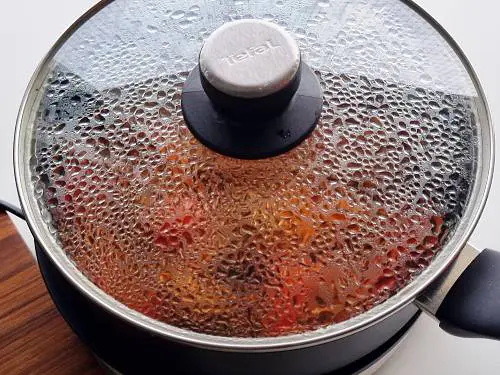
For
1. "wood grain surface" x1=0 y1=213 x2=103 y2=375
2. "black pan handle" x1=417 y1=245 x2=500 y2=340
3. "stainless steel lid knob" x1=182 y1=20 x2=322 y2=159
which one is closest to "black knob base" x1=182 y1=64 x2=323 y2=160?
"stainless steel lid knob" x1=182 y1=20 x2=322 y2=159

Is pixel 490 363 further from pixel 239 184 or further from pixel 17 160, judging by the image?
pixel 17 160

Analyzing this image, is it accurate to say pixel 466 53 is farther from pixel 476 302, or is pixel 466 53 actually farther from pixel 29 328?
pixel 29 328

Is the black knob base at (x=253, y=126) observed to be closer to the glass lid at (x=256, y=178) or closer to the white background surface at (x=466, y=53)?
the glass lid at (x=256, y=178)

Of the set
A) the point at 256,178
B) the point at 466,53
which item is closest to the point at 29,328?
the point at 256,178

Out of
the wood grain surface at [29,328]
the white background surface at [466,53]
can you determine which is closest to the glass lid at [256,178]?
the wood grain surface at [29,328]

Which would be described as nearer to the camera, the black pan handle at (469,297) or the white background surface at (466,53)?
the black pan handle at (469,297)

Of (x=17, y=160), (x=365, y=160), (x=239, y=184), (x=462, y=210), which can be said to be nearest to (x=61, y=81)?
(x=17, y=160)
